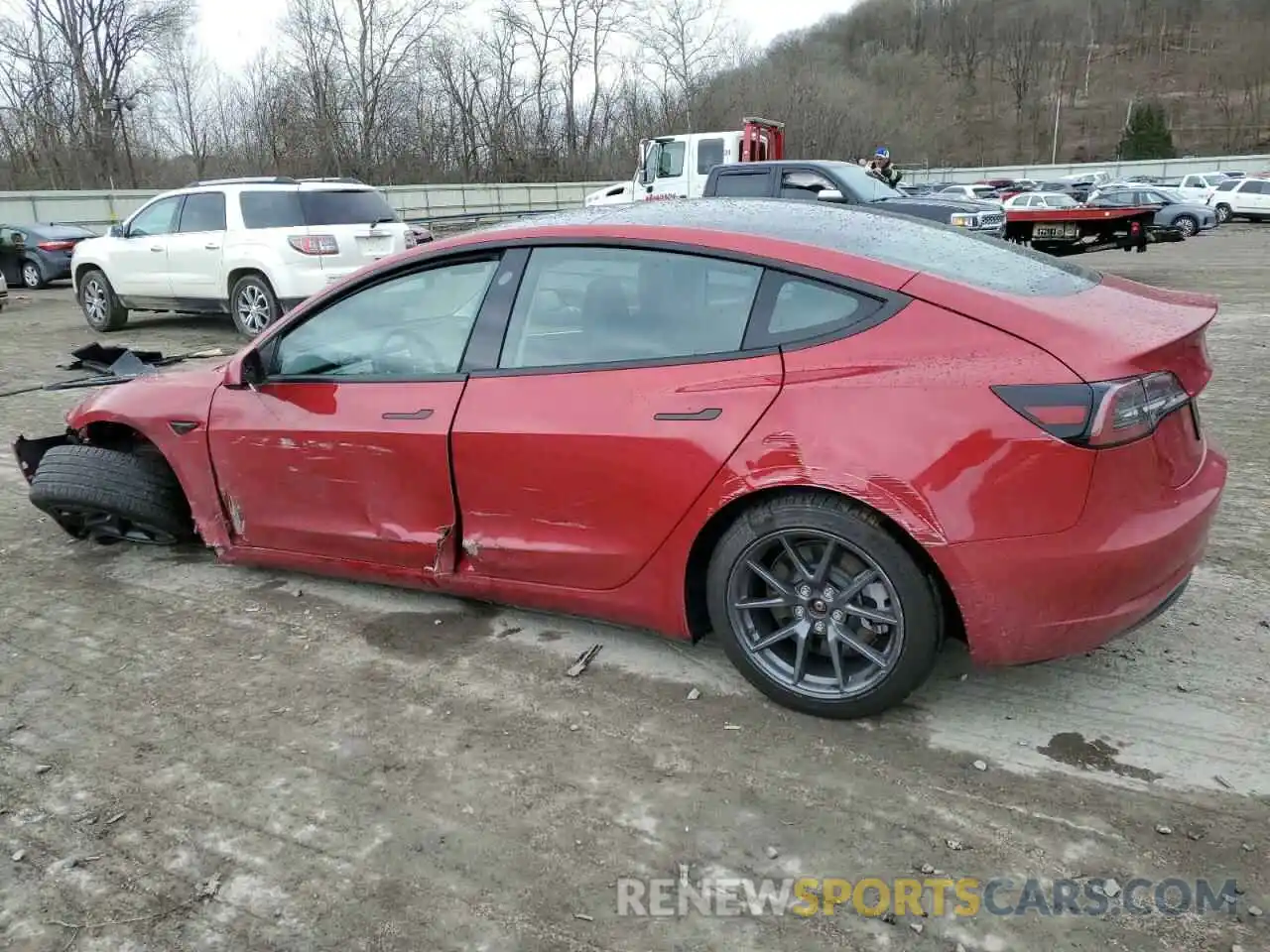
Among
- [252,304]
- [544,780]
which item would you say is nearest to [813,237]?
[544,780]

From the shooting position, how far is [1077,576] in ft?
8.24

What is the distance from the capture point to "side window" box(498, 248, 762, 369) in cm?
293

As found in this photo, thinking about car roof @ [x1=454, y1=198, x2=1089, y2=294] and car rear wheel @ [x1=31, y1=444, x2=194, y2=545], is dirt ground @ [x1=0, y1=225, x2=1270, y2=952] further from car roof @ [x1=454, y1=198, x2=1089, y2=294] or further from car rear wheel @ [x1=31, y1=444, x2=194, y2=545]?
car roof @ [x1=454, y1=198, x2=1089, y2=294]

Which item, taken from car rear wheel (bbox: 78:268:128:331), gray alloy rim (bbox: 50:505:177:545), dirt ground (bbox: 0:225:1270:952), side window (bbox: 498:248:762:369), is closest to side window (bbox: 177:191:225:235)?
car rear wheel (bbox: 78:268:128:331)

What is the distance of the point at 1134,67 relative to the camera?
12244cm

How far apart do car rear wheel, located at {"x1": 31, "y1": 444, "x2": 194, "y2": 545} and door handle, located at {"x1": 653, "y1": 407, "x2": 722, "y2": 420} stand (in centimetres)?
265

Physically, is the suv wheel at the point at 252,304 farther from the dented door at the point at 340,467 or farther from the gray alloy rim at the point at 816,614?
the gray alloy rim at the point at 816,614

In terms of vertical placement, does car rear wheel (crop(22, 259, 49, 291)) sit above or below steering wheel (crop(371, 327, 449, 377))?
below

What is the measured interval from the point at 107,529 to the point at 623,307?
9.81ft

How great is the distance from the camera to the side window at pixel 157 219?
1121 centimetres

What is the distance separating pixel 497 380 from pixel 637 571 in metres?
0.83

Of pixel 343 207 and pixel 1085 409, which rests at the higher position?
pixel 343 207

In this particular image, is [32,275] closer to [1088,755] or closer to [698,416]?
[698,416]

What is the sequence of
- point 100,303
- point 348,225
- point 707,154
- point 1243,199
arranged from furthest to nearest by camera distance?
point 1243,199 → point 707,154 → point 100,303 → point 348,225
